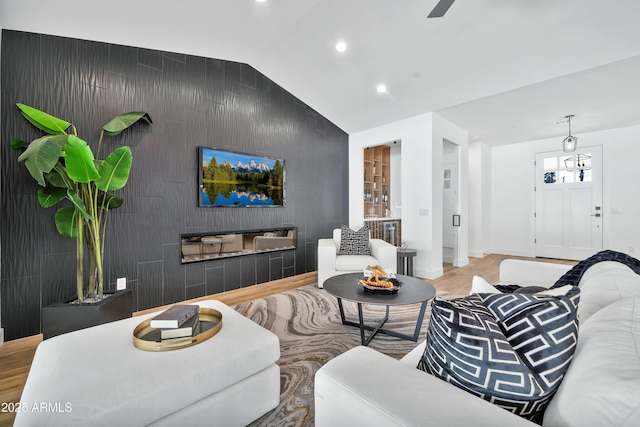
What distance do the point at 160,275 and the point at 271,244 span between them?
148 centimetres

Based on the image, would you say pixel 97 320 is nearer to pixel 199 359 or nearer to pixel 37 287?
pixel 37 287

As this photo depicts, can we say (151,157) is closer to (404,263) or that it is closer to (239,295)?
(239,295)

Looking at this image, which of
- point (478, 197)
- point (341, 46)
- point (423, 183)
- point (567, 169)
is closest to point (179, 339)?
point (341, 46)

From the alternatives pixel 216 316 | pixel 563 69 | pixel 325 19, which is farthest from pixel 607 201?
pixel 216 316

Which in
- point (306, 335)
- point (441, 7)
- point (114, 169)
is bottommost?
point (306, 335)

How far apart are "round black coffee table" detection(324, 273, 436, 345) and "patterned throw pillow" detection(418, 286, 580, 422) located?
114 cm

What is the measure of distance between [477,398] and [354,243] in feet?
10.3

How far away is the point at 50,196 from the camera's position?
220 cm

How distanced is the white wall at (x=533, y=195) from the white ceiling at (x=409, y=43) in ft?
3.44

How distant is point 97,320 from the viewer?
2123 mm

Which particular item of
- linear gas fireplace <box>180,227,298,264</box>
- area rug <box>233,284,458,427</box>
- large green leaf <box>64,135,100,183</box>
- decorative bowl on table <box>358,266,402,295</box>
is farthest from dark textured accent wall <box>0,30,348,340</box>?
decorative bowl on table <box>358,266,402,295</box>

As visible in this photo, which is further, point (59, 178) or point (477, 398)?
point (59, 178)

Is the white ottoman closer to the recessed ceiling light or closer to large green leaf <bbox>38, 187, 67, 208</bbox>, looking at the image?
large green leaf <bbox>38, 187, 67, 208</bbox>

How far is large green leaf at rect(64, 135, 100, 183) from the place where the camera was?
1.93 m
